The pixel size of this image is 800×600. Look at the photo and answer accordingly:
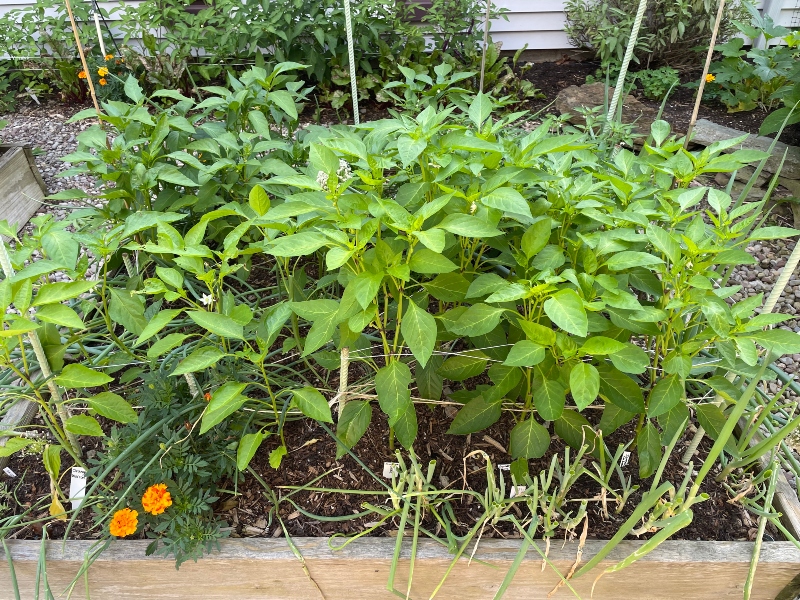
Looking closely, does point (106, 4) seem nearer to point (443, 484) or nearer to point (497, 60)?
point (497, 60)

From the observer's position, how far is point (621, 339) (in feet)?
4.49

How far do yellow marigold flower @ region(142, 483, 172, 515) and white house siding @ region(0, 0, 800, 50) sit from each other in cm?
416

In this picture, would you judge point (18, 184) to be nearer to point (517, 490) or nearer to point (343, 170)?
point (343, 170)

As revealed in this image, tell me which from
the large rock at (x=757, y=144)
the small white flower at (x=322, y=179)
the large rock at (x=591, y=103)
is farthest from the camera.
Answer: the large rock at (x=591, y=103)

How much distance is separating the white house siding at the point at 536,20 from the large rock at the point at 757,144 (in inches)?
57.8

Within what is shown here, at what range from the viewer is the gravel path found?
266 centimetres

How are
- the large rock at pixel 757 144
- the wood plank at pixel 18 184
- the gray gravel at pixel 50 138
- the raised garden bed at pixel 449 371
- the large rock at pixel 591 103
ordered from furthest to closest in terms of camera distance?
the large rock at pixel 591 103, the gray gravel at pixel 50 138, the large rock at pixel 757 144, the wood plank at pixel 18 184, the raised garden bed at pixel 449 371

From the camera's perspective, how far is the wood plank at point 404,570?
1.38 meters

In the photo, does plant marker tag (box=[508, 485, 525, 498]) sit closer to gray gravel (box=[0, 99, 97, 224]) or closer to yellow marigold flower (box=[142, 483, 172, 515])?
yellow marigold flower (box=[142, 483, 172, 515])

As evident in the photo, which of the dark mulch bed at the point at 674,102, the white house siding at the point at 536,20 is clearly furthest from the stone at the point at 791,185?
the white house siding at the point at 536,20

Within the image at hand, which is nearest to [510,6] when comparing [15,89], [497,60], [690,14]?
[497,60]

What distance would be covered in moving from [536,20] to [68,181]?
339cm

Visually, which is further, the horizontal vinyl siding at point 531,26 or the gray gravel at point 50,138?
the horizontal vinyl siding at point 531,26

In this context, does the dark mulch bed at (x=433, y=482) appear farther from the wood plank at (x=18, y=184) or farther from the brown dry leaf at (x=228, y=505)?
the wood plank at (x=18, y=184)
